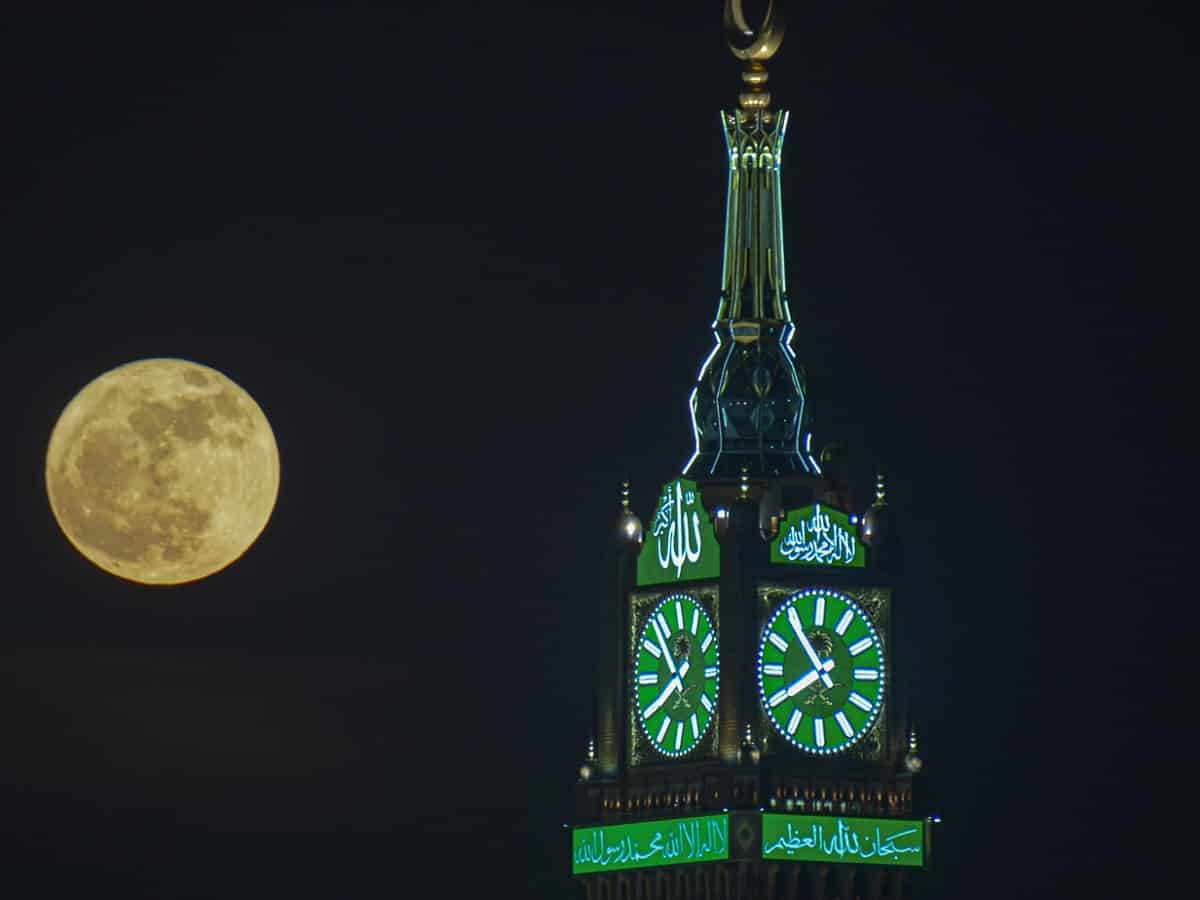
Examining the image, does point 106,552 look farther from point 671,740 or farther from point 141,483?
point 671,740

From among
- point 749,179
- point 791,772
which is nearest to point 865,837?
point 791,772

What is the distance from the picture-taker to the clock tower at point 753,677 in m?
183

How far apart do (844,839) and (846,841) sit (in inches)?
5.9

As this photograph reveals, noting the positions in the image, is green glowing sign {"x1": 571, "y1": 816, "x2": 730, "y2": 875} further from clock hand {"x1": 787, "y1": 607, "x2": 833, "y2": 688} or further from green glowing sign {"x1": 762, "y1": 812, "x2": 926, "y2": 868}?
clock hand {"x1": 787, "y1": 607, "x2": 833, "y2": 688}

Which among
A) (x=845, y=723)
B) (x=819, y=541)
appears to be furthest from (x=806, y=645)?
(x=819, y=541)

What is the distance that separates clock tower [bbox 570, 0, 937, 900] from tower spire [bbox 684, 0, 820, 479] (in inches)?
3.0

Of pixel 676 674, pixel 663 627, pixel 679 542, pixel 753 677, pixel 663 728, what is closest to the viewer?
pixel 753 677

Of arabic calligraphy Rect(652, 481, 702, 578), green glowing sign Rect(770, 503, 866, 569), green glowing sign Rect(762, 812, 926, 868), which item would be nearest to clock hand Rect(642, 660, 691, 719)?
arabic calligraphy Rect(652, 481, 702, 578)

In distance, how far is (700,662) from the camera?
18462cm

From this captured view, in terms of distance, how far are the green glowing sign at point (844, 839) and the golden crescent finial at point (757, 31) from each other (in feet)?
71.8

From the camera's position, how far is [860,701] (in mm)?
184125

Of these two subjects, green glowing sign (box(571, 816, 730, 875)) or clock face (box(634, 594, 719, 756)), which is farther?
clock face (box(634, 594, 719, 756))

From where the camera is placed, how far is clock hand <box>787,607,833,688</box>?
18338 centimetres

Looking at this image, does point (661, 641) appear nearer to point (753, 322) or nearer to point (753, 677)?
point (753, 677)
